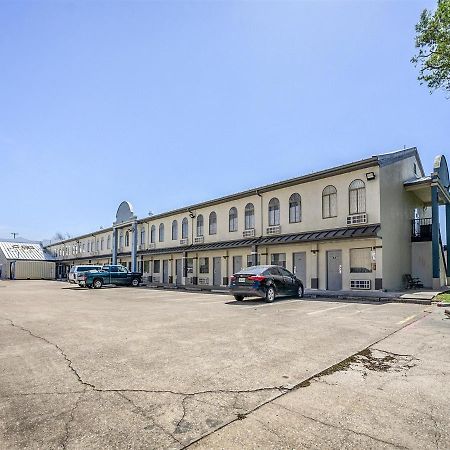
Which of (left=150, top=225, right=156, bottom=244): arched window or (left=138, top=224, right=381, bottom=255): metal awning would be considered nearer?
(left=138, top=224, right=381, bottom=255): metal awning

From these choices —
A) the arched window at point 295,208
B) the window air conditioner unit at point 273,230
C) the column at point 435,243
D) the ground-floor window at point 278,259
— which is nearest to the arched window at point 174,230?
the window air conditioner unit at point 273,230

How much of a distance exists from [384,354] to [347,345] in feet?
2.51

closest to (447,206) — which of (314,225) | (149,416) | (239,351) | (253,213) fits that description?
(314,225)

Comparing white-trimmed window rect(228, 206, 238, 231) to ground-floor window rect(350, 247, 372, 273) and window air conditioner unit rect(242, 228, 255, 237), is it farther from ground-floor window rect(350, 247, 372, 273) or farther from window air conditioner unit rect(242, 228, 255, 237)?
ground-floor window rect(350, 247, 372, 273)

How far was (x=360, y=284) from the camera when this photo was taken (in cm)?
2033

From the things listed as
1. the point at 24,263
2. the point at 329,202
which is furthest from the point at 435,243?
the point at 24,263

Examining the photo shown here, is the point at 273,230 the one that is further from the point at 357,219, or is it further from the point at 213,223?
the point at 213,223

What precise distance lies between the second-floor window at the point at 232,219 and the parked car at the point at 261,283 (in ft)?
41.0

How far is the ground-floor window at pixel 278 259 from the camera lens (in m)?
24.7

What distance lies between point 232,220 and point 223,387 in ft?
82.2

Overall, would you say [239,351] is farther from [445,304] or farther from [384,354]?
[445,304]

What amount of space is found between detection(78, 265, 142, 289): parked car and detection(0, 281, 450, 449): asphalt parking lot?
19.8 metres

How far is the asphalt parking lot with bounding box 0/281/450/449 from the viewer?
3324mm

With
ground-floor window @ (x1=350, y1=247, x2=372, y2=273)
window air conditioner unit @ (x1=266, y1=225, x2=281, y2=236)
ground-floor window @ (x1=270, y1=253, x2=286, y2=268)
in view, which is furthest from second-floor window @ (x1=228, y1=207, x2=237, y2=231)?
ground-floor window @ (x1=350, y1=247, x2=372, y2=273)
